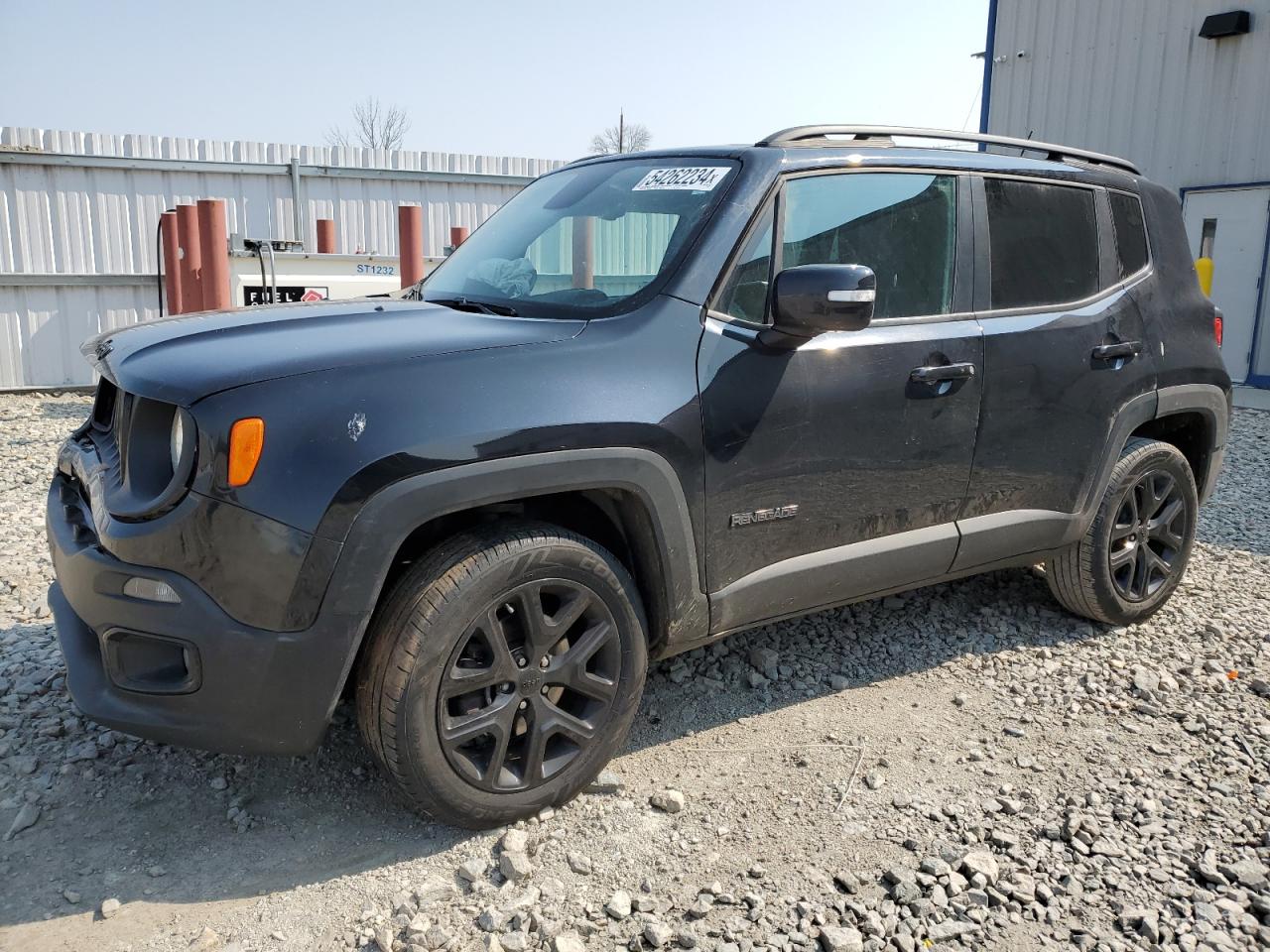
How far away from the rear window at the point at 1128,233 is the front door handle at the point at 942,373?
1.11 m

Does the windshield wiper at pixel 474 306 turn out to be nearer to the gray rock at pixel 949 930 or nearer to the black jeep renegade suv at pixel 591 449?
the black jeep renegade suv at pixel 591 449

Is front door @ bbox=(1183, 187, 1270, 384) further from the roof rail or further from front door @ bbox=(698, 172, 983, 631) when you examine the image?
front door @ bbox=(698, 172, 983, 631)

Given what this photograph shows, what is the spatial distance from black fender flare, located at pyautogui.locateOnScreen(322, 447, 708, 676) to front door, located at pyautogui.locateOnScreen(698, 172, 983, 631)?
0.36 ft

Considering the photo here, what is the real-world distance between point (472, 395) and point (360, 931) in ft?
4.26

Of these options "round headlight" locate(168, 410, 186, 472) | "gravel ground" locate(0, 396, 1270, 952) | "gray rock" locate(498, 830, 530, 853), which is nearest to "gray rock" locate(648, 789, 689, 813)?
"gravel ground" locate(0, 396, 1270, 952)

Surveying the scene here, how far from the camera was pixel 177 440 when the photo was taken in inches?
100

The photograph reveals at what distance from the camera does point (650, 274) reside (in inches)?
120

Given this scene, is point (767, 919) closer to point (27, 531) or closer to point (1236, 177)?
point (27, 531)

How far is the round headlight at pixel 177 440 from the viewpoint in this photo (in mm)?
2439

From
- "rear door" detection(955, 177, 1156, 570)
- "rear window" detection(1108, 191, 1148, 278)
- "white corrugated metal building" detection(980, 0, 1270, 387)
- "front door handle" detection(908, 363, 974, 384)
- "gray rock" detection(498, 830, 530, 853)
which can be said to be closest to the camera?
"gray rock" detection(498, 830, 530, 853)

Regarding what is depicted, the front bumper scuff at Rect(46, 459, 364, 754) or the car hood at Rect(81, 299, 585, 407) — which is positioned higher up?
the car hood at Rect(81, 299, 585, 407)

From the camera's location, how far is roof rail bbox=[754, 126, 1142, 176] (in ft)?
11.0

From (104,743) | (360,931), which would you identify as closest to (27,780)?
(104,743)

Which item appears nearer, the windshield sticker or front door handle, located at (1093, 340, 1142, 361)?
the windshield sticker
